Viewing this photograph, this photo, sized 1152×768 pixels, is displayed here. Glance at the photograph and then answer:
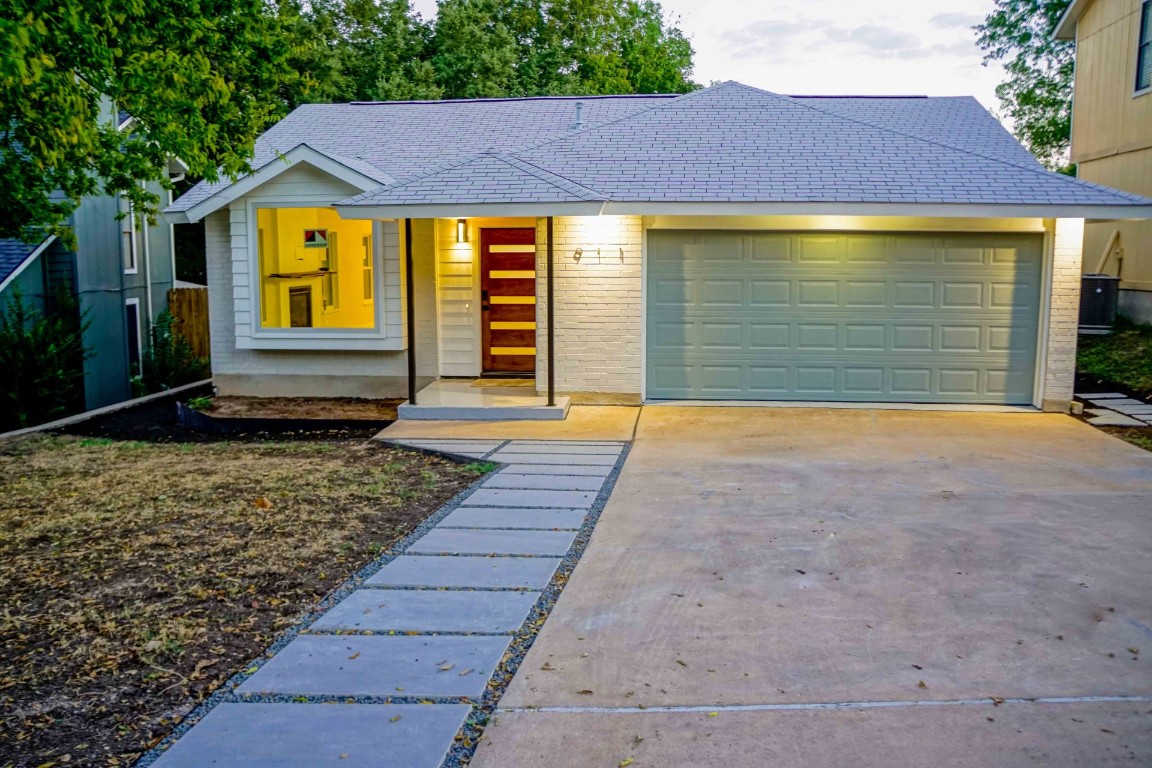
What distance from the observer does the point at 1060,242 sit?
12156mm

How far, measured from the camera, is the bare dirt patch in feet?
42.5

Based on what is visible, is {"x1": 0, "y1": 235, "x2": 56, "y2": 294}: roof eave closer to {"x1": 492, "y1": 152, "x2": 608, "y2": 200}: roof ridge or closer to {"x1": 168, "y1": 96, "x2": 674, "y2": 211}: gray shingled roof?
{"x1": 168, "y1": 96, "x2": 674, "y2": 211}: gray shingled roof

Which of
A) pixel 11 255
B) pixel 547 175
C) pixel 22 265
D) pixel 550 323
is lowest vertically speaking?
pixel 550 323

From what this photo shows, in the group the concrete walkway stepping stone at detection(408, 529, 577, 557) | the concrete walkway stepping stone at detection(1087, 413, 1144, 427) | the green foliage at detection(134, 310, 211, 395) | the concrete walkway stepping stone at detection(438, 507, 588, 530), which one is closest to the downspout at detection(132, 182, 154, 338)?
→ the green foliage at detection(134, 310, 211, 395)

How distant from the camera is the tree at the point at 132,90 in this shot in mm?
6715

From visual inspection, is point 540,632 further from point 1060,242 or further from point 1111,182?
point 1111,182

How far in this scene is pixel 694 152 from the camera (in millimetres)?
13273

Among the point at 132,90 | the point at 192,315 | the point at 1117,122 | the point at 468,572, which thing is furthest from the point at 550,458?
the point at 1117,122

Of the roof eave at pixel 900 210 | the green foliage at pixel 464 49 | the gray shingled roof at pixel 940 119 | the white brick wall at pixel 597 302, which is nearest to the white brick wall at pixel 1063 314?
the roof eave at pixel 900 210

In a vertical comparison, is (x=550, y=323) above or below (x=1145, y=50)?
below

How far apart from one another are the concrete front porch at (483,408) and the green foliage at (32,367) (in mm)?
4767

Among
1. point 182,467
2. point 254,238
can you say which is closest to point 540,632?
point 182,467

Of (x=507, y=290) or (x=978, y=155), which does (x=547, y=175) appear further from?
(x=978, y=155)

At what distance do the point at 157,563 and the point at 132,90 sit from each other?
3867 millimetres
